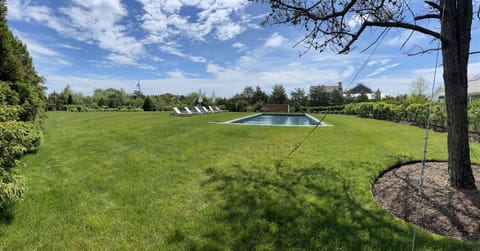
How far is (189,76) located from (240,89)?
9.11m

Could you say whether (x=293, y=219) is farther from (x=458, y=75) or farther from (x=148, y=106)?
(x=148, y=106)

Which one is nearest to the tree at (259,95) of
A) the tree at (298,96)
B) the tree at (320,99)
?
the tree at (298,96)

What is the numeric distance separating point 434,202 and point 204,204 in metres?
2.95

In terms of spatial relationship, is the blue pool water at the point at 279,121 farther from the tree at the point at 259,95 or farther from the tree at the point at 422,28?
the tree at the point at 259,95

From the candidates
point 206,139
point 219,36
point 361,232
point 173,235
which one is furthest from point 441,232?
point 219,36

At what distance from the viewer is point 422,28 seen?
10.4 ft

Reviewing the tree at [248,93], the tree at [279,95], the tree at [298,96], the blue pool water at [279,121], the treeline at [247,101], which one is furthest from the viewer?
the tree at [248,93]

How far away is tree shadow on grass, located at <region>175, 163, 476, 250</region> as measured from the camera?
1994mm

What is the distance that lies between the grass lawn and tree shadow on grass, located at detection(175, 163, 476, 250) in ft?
0.04

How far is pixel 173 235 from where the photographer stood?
2.15 meters

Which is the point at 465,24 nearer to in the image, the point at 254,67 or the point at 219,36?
the point at 219,36

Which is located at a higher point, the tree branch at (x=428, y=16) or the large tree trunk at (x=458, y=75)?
the tree branch at (x=428, y=16)

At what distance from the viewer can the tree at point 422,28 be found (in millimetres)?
2920

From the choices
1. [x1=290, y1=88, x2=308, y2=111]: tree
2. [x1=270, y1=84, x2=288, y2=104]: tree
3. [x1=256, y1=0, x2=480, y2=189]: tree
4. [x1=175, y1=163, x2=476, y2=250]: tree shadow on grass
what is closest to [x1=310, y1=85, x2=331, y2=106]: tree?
[x1=290, y1=88, x2=308, y2=111]: tree
